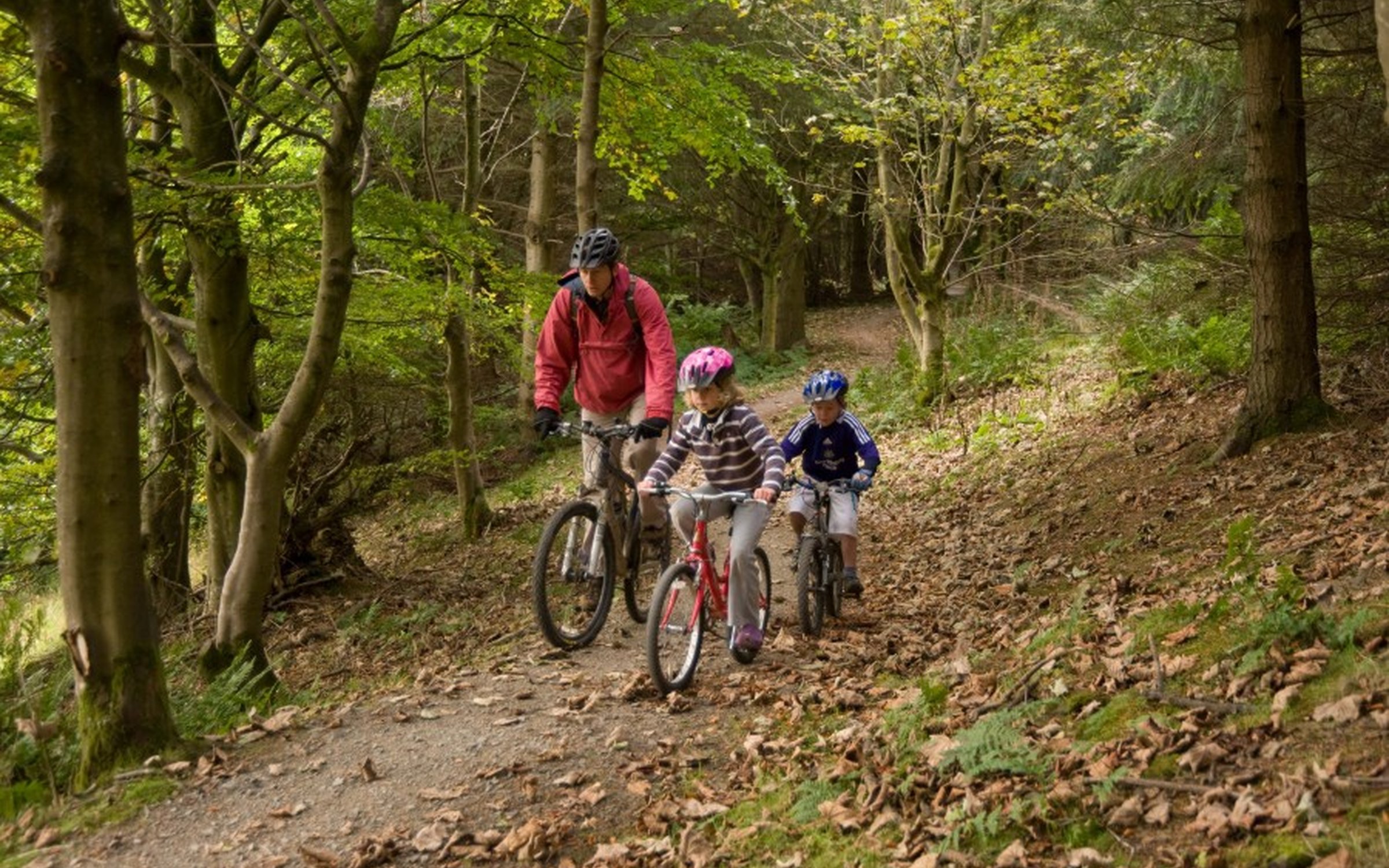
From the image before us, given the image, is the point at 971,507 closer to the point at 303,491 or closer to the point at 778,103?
the point at 303,491

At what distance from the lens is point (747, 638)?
6.87 m

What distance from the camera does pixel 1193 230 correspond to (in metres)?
11.7

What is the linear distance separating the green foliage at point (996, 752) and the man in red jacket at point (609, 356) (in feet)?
10.4

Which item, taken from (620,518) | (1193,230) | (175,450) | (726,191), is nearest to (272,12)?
(175,450)

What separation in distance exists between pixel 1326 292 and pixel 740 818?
7.68m

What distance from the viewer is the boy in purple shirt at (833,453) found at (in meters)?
8.00

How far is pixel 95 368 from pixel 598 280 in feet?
10.1

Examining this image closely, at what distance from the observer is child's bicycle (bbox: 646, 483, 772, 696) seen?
622 centimetres

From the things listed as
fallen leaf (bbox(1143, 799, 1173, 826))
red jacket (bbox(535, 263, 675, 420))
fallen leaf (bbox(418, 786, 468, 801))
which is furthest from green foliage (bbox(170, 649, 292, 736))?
fallen leaf (bbox(1143, 799, 1173, 826))

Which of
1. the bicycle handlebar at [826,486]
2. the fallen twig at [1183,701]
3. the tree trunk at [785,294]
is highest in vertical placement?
the tree trunk at [785,294]

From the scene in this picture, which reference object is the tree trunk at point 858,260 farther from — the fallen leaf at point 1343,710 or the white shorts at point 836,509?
the fallen leaf at point 1343,710

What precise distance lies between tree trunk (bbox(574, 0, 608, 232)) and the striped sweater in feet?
18.0

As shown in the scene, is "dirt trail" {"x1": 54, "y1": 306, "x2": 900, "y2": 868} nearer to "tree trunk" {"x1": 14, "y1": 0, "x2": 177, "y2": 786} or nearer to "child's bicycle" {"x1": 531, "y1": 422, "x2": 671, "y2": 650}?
"child's bicycle" {"x1": 531, "y1": 422, "x2": 671, "y2": 650}

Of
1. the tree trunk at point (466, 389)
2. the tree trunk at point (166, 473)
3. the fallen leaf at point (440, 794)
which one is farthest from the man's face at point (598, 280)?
the tree trunk at point (466, 389)
